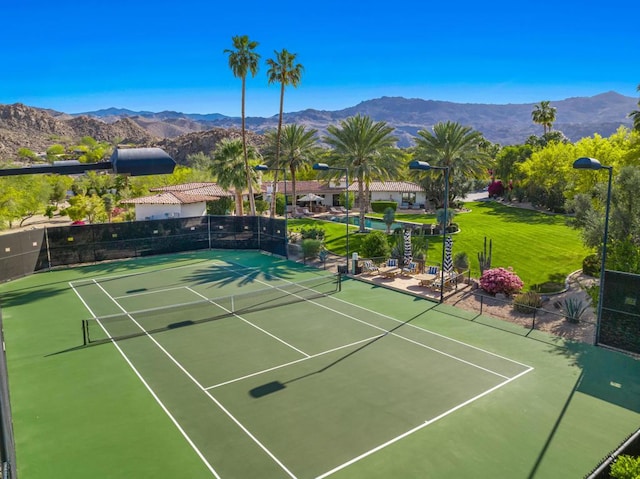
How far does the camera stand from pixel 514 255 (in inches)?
1299

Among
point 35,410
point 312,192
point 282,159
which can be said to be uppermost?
point 282,159

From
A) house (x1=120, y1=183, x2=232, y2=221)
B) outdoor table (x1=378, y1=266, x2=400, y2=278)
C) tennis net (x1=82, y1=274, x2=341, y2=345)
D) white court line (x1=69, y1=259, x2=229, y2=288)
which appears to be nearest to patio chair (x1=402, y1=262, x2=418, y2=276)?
outdoor table (x1=378, y1=266, x2=400, y2=278)

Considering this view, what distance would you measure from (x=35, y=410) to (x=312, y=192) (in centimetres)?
5797

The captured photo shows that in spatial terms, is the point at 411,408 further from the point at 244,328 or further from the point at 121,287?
the point at 121,287

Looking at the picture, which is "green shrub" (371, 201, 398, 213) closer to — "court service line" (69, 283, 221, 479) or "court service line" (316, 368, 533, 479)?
"court service line" (69, 283, 221, 479)

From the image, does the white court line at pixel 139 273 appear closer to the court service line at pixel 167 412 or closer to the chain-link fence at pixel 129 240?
the chain-link fence at pixel 129 240

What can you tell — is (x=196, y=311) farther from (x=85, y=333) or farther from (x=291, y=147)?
(x=291, y=147)

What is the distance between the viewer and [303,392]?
569 inches

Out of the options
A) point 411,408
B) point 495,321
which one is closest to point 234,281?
point 495,321

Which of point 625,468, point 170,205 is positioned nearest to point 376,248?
point 625,468

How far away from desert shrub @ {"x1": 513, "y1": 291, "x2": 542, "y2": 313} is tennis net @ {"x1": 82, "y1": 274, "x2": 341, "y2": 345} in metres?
9.35

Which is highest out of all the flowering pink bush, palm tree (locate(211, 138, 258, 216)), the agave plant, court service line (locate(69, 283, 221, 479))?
palm tree (locate(211, 138, 258, 216))

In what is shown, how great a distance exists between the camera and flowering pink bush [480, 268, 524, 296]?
24.2 meters

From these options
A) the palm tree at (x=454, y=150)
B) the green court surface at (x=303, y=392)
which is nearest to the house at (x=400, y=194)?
the palm tree at (x=454, y=150)
